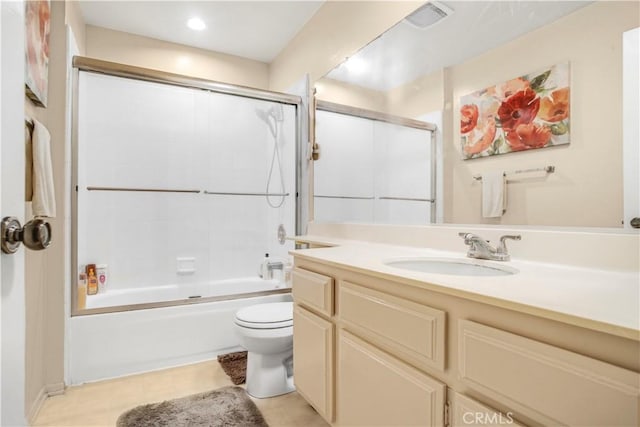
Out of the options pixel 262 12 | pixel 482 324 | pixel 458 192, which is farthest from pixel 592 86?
pixel 262 12

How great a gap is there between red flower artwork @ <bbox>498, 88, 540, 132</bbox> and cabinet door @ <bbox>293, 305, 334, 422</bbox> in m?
1.04

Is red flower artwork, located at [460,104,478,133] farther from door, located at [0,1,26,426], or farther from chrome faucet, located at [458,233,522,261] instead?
door, located at [0,1,26,426]

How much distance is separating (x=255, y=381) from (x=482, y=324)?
1462 millimetres

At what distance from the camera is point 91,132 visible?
8.49 feet

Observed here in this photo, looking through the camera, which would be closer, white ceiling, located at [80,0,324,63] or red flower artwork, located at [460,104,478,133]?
red flower artwork, located at [460,104,478,133]

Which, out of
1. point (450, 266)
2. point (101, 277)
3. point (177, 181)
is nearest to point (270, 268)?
point (177, 181)

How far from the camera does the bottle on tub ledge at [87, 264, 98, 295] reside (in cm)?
251

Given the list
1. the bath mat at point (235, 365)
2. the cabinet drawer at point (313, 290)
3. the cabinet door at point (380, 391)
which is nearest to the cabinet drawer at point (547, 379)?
the cabinet door at point (380, 391)

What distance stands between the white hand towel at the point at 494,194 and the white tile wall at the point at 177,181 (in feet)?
5.63

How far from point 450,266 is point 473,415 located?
62 cm

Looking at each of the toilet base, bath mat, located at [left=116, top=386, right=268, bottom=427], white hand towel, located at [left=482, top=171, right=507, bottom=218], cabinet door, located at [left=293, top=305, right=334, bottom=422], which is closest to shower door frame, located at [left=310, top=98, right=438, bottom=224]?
white hand towel, located at [left=482, top=171, right=507, bottom=218]

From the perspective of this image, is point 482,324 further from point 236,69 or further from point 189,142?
point 236,69

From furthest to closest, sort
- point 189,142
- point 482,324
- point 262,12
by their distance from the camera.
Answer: point 189,142 → point 262,12 → point 482,324

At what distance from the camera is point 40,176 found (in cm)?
147
